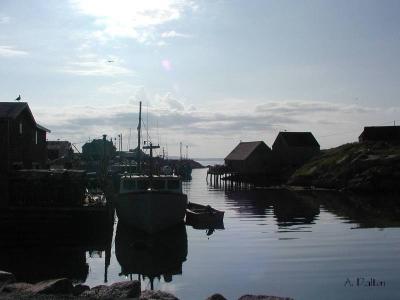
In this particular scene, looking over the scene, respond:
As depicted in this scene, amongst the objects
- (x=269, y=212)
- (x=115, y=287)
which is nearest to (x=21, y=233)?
(x=115, y=287)

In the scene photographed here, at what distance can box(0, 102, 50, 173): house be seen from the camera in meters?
39.2

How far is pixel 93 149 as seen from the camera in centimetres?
10075

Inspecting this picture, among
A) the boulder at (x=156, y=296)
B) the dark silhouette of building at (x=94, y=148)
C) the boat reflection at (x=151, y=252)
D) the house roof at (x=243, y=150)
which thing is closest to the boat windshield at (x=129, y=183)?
the boat reflection at (x=151, y=252)

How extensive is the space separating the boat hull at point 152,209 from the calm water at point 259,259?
857mm

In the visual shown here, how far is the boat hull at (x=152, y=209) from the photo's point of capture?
3341 centimetres

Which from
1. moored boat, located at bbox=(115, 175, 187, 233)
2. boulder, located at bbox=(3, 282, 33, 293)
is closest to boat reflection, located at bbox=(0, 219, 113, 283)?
moored boat, located at bbox=(115, 175, 187, 233)

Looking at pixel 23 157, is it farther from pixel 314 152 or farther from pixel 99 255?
pixel 314 152

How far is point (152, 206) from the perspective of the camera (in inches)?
1312

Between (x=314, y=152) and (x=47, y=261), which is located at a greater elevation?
(x=314, y=152)

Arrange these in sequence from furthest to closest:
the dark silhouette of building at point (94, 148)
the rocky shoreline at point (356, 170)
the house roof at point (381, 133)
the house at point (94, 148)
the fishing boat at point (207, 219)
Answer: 1. the house roof at point (381, 133)
2. the dark silhouette of building at point (94, 148)
3. the house at point (94, 148)
4. the rocky shoreline at point (356, 170)
5. the fishing boat at point (207, 219)

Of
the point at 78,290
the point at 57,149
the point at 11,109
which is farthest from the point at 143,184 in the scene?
the point at 57,149

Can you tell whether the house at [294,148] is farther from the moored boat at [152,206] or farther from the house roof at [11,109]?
the moored boat at [152,206]

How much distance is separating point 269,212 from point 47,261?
96.4ft

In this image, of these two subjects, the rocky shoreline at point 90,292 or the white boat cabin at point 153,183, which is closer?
the rocky shoreline at point 90,292
